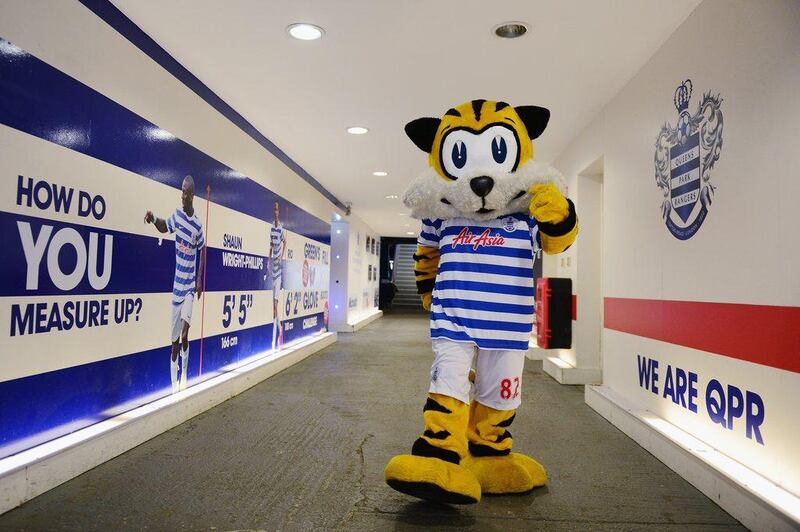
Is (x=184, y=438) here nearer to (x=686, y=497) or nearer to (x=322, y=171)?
(x=686, y=497)

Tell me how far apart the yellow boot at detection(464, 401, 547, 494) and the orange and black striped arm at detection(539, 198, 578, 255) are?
0.72 metres

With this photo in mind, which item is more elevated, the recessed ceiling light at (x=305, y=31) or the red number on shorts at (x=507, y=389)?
the recessed ceiling light at (x=305, y=31)

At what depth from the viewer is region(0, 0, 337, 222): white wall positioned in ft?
7.67

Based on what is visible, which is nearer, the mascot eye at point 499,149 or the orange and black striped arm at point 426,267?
the mascot eye at point 499,149

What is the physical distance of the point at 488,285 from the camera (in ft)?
6.97

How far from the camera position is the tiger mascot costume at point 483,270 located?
2059 mm

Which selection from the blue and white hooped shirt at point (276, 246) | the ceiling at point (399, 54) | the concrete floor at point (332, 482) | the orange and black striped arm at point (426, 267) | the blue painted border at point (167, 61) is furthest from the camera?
the blue and white hooped shirt at point (276, 246)

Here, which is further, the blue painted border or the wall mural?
the blue painted border

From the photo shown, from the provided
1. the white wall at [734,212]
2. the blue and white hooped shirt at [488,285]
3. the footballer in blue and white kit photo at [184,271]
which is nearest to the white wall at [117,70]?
the footballer in blue and white kit photo at [184,271]

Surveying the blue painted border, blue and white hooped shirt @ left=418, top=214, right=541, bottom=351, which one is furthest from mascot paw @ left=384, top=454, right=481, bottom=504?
the blue painted border

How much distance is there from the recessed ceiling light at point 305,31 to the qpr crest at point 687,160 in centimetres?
217

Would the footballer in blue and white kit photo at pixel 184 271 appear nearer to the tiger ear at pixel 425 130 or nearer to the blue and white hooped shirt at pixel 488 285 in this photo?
the tiger ear at pixel 425 130

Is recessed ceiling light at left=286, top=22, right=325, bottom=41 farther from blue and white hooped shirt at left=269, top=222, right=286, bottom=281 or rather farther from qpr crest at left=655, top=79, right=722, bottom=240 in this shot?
blue and white hooped shirt at left=269, top=222, right=286, bottom=281

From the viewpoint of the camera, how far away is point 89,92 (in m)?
2.71
